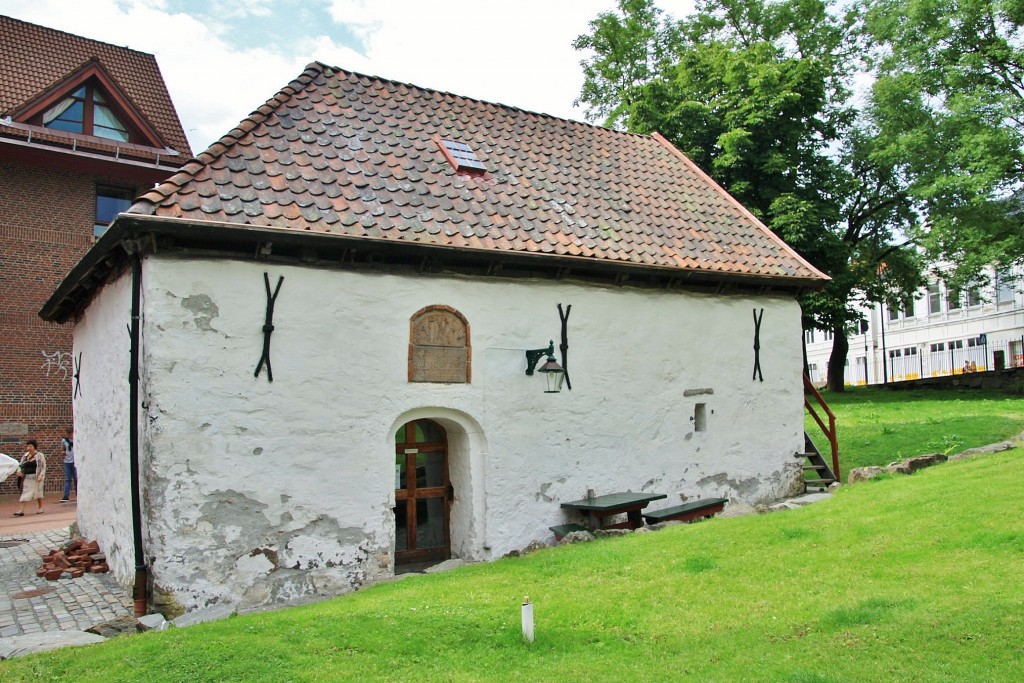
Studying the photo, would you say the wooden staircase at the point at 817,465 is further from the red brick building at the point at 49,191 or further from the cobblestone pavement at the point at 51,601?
the red brick building at the point at 49,191

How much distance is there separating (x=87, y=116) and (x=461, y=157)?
1249 cm

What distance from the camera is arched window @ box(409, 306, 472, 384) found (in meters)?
9.45

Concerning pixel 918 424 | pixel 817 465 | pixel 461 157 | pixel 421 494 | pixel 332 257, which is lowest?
pixel 817 465

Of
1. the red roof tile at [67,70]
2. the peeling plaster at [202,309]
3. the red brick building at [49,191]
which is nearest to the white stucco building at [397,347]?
the peeling plaster at [202,309]

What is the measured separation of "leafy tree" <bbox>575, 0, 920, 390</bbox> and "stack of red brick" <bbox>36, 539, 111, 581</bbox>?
57.5 ft

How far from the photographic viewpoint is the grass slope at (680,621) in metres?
5.11

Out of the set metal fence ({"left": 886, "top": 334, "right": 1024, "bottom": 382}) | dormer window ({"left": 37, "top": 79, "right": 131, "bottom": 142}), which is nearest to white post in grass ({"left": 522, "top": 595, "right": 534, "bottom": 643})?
dormer window ({"left": 37, "top": 79, "right": 131, "bottom": 142})

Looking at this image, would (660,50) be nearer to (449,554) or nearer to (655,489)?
(655,489)

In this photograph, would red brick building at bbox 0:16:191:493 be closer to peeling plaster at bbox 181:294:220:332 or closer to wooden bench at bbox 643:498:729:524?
peeling plaster at bbox 181:294:220:332

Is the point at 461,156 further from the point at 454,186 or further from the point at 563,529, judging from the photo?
the point at 563,529

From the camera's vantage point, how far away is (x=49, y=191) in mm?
18375

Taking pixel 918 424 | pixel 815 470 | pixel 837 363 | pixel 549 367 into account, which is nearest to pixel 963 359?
pixel 837 363

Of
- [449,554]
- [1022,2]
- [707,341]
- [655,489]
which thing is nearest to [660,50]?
[1022,2]

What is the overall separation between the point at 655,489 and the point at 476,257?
447cm
